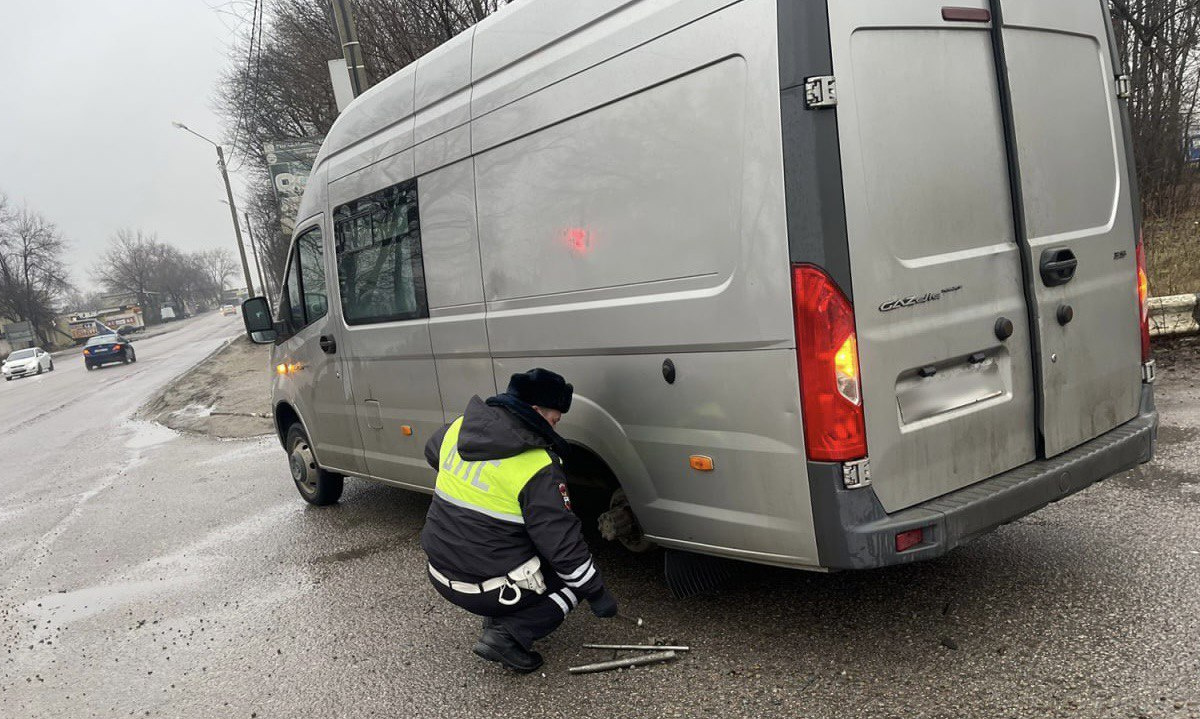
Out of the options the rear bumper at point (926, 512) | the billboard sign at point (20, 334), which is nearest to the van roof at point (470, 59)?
the rear bumper at point (926, 512)

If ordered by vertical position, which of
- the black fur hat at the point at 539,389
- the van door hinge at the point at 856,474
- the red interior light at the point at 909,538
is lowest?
the red interior light at the point at 909,538

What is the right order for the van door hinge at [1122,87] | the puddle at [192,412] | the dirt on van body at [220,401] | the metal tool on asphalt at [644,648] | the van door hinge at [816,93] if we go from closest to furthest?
the van door hinge at [816,93]
the metal tool on asphalt at [644,648]
the van door hinge at [1122,87]
the dirt on van body at [220,401]
the puddle at [192,412]

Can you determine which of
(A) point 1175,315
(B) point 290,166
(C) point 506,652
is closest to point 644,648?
(C) point 506,652

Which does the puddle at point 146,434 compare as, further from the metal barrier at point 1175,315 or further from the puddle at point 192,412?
the metal barrier at point 1175,315

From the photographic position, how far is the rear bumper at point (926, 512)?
9.21 ft

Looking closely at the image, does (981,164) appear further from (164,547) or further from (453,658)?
(164,547)

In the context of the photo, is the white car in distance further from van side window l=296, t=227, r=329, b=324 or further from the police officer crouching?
the police officer crouching

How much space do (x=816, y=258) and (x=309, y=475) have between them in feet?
17.2

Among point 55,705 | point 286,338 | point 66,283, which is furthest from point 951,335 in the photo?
point 66,283

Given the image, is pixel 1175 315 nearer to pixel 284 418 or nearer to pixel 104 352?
pixel 284 418

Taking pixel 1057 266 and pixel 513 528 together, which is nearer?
pixel 1057 266

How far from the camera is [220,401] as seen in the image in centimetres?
1566

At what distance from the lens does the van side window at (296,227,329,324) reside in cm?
579

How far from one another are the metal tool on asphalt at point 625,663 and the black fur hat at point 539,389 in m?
1.07
